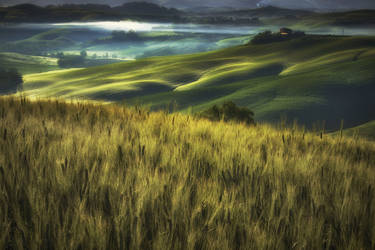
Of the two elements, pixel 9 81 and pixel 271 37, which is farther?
pixel 271 37

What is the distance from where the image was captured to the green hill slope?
8088 cm

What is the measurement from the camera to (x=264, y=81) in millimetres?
102000

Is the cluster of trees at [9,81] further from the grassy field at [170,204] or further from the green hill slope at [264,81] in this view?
the grassy field at [170,204]

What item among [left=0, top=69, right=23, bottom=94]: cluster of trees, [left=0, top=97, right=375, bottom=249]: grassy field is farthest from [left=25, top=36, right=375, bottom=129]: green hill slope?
[left=0, top=97, right=375, bottom=249]: grassy field

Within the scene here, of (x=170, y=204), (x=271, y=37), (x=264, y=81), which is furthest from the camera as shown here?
(x=271, y=37)

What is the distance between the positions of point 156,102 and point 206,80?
2948cm

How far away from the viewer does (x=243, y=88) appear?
97688mm

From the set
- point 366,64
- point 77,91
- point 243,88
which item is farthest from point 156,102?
point 366,64

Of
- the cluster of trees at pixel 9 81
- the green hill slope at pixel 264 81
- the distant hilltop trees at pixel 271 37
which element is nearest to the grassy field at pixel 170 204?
the green hill slope at pixel 264 81

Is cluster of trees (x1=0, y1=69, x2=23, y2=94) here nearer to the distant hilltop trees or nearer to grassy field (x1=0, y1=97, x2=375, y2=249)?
the distant hilltop trees

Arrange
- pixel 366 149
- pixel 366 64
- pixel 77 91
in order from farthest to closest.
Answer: pixel 77 91 < pixel 366 64 < pixel 366 149

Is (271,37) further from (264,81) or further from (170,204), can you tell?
(170,204)

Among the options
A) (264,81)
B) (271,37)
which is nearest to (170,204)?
(264,81)

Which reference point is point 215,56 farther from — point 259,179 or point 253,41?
point 259,179
